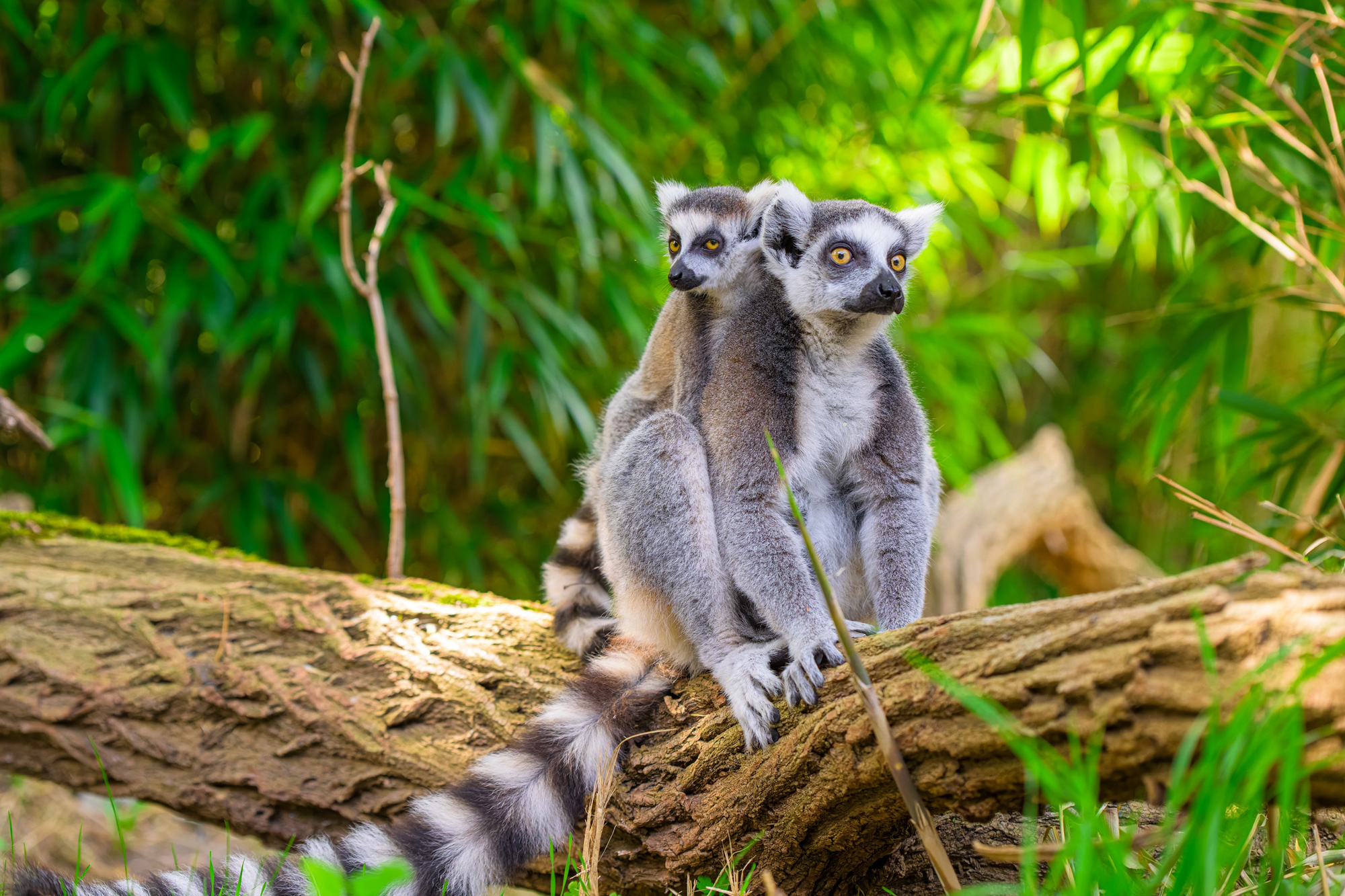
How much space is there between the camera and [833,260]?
2543mm

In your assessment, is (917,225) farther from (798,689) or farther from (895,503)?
(798,689)

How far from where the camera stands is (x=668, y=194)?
10.7 feet

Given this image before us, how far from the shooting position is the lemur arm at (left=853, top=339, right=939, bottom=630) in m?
2.42

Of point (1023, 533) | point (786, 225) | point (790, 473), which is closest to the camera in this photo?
point (790, 473)

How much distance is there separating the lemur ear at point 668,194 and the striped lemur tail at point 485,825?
161 centimetres

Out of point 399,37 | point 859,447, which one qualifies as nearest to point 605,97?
point 399,37

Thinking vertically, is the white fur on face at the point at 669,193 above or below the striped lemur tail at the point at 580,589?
above

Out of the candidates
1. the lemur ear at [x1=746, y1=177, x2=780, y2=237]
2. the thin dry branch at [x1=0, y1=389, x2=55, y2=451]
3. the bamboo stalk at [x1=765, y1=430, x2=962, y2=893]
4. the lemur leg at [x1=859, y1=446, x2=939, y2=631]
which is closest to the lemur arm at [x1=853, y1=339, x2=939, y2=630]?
the lemur leg at [x1=859, y1=446, x2=939, y2=631]

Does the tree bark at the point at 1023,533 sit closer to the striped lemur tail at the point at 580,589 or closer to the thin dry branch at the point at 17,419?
the striped lemur tail at the point at 580,589

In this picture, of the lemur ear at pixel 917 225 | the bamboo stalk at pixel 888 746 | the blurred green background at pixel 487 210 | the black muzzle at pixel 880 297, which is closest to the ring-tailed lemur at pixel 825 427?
the black muzzle at pixel 880 297

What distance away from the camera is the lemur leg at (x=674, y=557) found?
2289 millimetres

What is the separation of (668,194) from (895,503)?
1410 mm

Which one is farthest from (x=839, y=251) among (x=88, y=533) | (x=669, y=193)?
(x=88, y=533)

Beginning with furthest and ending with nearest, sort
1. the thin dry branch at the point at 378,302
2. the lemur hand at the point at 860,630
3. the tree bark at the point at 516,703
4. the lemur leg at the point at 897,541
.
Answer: the thin dry branch at the point at 378,302 → the lemur leg at the point at 897,541 → the lemur hand at the point at 860,630 → the tree bark at the point at 516,703
